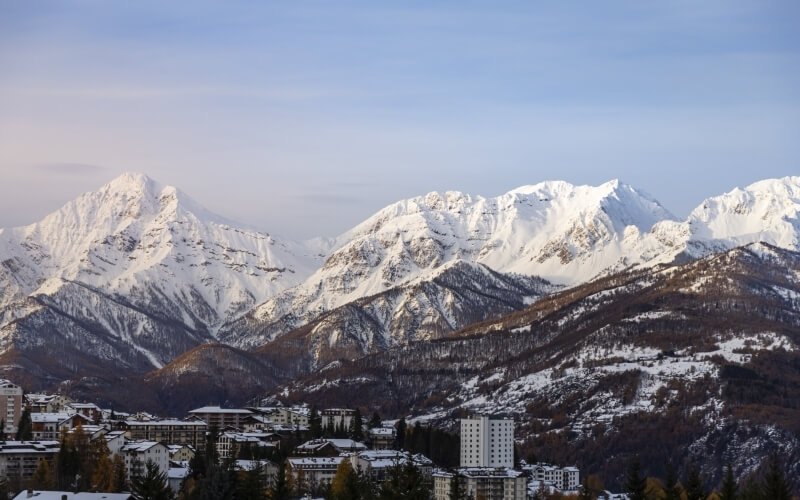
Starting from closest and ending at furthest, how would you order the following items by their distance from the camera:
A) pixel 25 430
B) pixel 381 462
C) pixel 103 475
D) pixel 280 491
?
pixel 280 491, pixel 103 475, pixel 381 462, pixel 25 430

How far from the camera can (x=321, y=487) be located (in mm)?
163125

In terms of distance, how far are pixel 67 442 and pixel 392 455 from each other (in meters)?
35.7

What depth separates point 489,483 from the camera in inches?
6658

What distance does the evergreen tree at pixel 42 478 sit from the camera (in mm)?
145750

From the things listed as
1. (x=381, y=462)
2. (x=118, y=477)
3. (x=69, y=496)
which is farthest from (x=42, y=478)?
(x=381, y=462)

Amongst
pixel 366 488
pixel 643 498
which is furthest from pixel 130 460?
pixel 643 498

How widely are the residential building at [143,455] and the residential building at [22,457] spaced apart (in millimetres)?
7388

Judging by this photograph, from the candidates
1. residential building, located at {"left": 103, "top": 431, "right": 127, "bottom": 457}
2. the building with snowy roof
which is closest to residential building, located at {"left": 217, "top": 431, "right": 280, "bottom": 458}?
the building with snowy roof

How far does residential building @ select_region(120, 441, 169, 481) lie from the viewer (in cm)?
16738

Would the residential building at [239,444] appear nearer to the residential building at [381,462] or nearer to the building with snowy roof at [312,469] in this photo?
the building with snowy roof at [312,469]

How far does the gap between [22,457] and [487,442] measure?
5627 cm

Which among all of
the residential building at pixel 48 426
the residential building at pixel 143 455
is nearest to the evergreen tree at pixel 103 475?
the residential building at pixel 143 455

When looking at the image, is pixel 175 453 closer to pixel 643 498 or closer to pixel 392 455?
pixel 392 455

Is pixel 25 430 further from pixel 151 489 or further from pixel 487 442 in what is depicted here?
pixel 151 489
